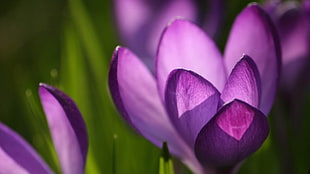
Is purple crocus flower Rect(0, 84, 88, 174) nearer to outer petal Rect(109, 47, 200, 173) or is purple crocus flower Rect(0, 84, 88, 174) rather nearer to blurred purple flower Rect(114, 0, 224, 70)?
outer petal Rect(109, 47, 200, 173)

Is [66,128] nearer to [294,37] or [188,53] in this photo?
[188,53]

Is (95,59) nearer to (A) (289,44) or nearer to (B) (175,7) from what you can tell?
(B) (175,7)

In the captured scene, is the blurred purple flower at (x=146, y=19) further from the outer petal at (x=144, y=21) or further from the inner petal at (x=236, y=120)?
the inner petal at (x=236, y=120)

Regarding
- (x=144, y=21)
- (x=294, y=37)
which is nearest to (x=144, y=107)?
(x=294, y=37)

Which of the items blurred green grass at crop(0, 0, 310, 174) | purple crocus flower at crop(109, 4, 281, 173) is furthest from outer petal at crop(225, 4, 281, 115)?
blurred green grass at crop(0, 0, 310, 174)

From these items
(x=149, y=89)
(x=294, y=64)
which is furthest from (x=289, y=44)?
(x=149, y=89)
